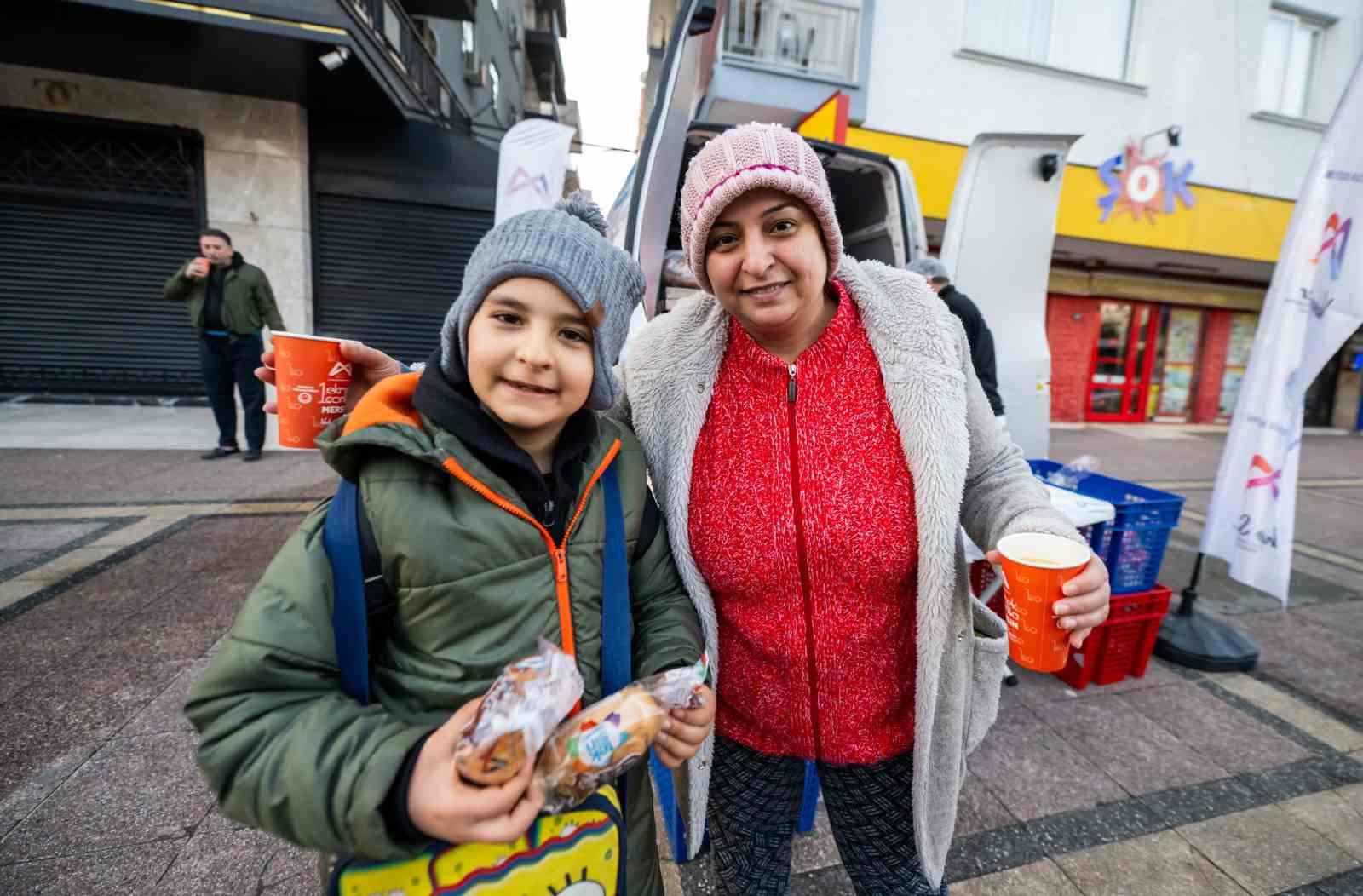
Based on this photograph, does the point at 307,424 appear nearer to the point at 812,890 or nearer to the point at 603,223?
the point at 603,223

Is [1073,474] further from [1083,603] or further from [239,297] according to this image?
[239,297]

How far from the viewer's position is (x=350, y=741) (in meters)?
0.80

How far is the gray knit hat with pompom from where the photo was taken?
1.03m

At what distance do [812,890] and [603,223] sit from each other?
77.6 inches

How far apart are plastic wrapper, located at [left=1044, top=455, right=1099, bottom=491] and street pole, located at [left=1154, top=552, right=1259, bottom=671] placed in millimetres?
861

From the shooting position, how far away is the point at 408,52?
339 inches

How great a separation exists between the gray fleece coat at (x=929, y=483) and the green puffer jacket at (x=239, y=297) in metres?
5.93

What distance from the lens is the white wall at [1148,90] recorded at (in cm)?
852

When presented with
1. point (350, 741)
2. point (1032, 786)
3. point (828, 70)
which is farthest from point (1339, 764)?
point (828, 70)

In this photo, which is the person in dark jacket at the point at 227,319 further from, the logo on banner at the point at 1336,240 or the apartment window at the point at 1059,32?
the apartment window at the point at 1059,32

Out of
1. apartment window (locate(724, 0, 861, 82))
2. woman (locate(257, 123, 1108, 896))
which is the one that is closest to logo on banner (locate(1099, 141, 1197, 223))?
apartment window (locate(724, 0, 861, 82))

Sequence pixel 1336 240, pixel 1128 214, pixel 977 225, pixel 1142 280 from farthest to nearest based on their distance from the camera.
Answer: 1. pixel 1142 280
2. pixel 1128 214
3. pixel 977 225
4. pixel 1336 240

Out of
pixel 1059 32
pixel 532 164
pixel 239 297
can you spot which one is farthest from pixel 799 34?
pixel 239 297

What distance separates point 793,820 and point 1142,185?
37.6 feet
